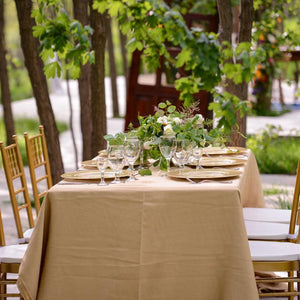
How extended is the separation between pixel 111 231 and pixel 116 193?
178 millimetres

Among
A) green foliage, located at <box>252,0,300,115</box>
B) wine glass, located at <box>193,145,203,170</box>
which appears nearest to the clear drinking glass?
wine glass, located at <box>193,145,203,170</box>

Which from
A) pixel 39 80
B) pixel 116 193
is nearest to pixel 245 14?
pixel 39 80

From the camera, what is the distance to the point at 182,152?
3.58 metres

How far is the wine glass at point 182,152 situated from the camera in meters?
3.54

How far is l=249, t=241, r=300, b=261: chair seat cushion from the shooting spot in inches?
131

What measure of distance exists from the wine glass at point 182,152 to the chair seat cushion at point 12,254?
926 millimetres

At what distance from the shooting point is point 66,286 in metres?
3.18

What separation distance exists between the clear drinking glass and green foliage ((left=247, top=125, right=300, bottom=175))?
4.44 m

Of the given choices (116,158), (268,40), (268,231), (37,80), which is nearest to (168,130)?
(116,158)

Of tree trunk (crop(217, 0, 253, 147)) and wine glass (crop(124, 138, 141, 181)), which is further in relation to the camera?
tree trunk (crop(217, 0, 253, 147))

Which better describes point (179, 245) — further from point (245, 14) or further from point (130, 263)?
point (245, 14)

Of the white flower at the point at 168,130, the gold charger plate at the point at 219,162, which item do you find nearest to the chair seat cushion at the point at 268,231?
the gold charger plate at the point at 219,162

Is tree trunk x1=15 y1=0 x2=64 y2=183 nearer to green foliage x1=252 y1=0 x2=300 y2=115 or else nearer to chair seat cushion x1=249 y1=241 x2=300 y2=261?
green foliage x1=252 y1=0 x2=300 y2=115

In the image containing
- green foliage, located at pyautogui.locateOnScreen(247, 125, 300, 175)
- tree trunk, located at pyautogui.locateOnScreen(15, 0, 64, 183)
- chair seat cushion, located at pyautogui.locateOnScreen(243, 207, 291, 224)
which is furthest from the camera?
green foliage, located at pyautogui.locateOnScreen(247, 125, 300, 175)
